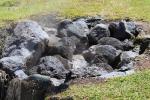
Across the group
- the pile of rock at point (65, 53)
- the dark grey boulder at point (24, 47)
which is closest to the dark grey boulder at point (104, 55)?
the pile of rock at point (65, 53)

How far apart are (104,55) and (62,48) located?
2653 mm

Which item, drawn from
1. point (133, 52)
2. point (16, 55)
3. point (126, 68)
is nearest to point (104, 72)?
point (126, 68)

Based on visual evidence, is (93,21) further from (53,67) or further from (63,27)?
(53,67)

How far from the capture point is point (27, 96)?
77.4 ft

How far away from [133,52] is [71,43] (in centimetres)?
393

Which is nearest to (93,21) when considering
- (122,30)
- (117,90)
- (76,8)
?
(122,30)

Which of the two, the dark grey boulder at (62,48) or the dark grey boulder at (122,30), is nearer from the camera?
the dark grey boulder at (62,48)

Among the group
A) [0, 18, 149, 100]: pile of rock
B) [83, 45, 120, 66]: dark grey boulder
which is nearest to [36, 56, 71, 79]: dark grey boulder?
[0, 18, 149, 100]: pile of rock

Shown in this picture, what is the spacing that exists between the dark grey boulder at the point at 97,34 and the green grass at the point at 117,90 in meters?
7.63

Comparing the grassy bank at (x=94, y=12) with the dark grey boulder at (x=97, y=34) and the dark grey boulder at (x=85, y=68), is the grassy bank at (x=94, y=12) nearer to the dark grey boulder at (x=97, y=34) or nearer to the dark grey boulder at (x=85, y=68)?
the dark grey boulder at (x=85, y=68)

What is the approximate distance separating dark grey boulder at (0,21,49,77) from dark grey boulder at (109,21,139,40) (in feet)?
15.5

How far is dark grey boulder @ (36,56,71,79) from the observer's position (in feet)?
87.7

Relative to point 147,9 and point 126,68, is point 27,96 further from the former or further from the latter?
point 147,9

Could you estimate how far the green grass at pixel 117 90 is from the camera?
2173 centimetres
